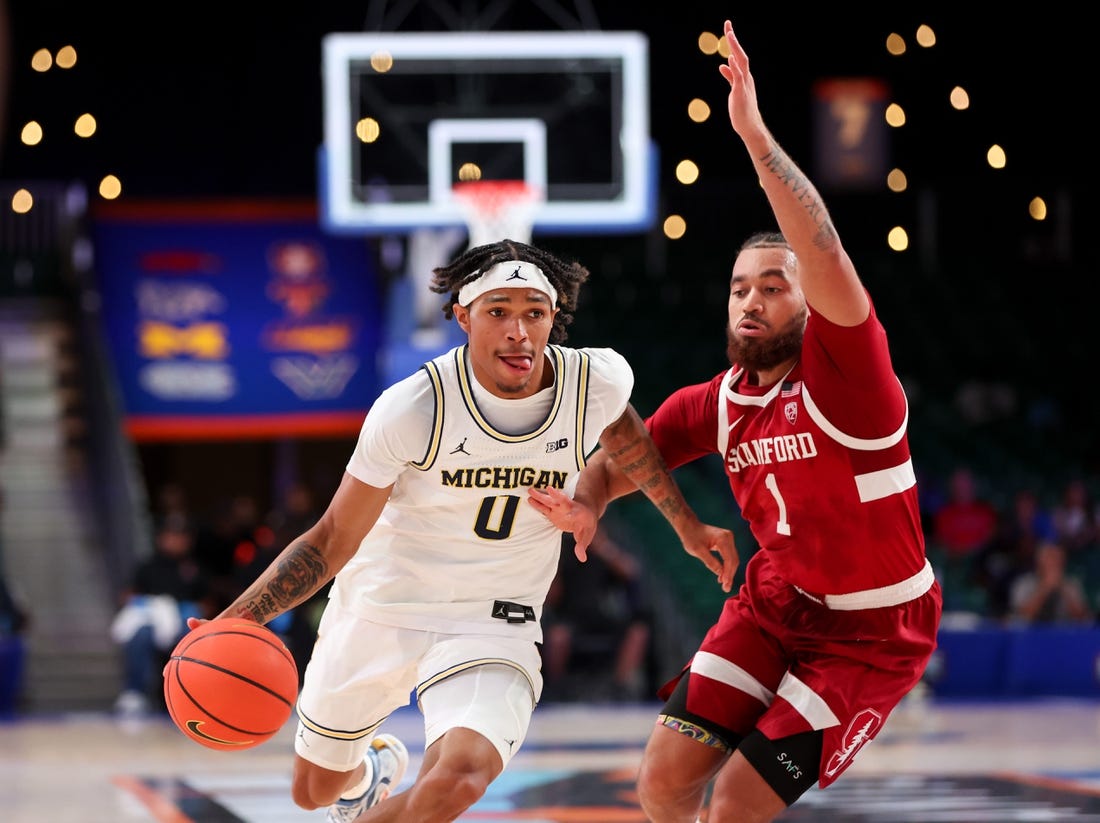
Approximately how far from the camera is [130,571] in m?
15.8

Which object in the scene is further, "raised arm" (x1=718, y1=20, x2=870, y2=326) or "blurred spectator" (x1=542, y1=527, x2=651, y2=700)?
"blurred spectator" (x1=542, y1=527, x2=651, y2=700)

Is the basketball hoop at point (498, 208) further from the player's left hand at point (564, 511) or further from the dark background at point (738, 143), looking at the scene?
the player's left hand at point (564, 511)

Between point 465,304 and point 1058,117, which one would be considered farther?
point 1058,117

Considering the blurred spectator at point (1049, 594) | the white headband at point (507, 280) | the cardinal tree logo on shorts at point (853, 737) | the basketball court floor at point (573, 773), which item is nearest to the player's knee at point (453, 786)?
the cardinal tree logo on shorts at point (853, 737)

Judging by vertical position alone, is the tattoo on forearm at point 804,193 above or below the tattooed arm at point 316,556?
above

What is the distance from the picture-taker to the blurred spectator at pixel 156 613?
510 inches

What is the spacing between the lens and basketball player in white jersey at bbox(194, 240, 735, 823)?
511 centimetres

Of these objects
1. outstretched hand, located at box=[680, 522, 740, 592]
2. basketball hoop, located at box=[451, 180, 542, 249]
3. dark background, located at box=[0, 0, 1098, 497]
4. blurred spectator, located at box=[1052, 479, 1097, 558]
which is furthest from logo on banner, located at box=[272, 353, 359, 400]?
outstretched hand, located at box=[680, 522, 740, 592]

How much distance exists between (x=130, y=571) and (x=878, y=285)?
11.4 metres

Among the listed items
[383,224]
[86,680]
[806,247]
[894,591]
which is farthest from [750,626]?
[86,680]

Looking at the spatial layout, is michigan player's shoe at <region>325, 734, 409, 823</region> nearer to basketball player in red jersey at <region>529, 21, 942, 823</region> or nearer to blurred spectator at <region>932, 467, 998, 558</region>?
basketball player in red jersey at <region>529, 21, 942, 823</region>

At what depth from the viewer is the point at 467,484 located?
5.21m

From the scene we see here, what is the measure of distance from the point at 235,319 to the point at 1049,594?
402 inches

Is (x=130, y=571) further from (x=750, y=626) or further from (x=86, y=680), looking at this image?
(x=750, y=626)
